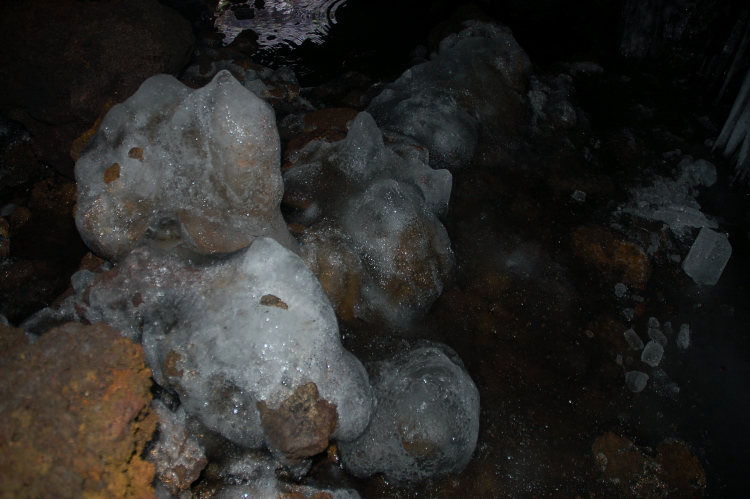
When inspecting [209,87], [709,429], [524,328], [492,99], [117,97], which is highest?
[209,87]

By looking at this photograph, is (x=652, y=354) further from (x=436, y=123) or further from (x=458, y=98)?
(x=458, y=98)

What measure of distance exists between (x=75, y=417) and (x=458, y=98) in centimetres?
334

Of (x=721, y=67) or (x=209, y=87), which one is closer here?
(x=209, y=87)

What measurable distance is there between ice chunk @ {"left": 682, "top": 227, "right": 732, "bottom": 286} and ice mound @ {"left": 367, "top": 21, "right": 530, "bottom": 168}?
1.61 m

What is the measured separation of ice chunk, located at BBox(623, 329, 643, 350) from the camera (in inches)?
99.1

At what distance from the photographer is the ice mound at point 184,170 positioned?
2.12m

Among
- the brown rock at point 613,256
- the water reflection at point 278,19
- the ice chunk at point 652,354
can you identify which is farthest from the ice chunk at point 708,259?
the water reflection at point 278,19

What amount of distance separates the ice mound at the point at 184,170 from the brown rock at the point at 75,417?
868 millimetres

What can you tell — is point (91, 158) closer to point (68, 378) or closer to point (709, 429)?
A: point (68, 378)

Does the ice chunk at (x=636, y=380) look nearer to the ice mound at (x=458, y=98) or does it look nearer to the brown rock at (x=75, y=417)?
the ice mound at (x=458, y=98)

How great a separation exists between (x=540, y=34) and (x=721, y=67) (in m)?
1.90

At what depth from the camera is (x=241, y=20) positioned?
17.6ft

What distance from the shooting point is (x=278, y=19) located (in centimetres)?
541

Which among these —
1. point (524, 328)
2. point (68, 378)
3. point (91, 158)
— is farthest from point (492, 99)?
point (68, 378)
